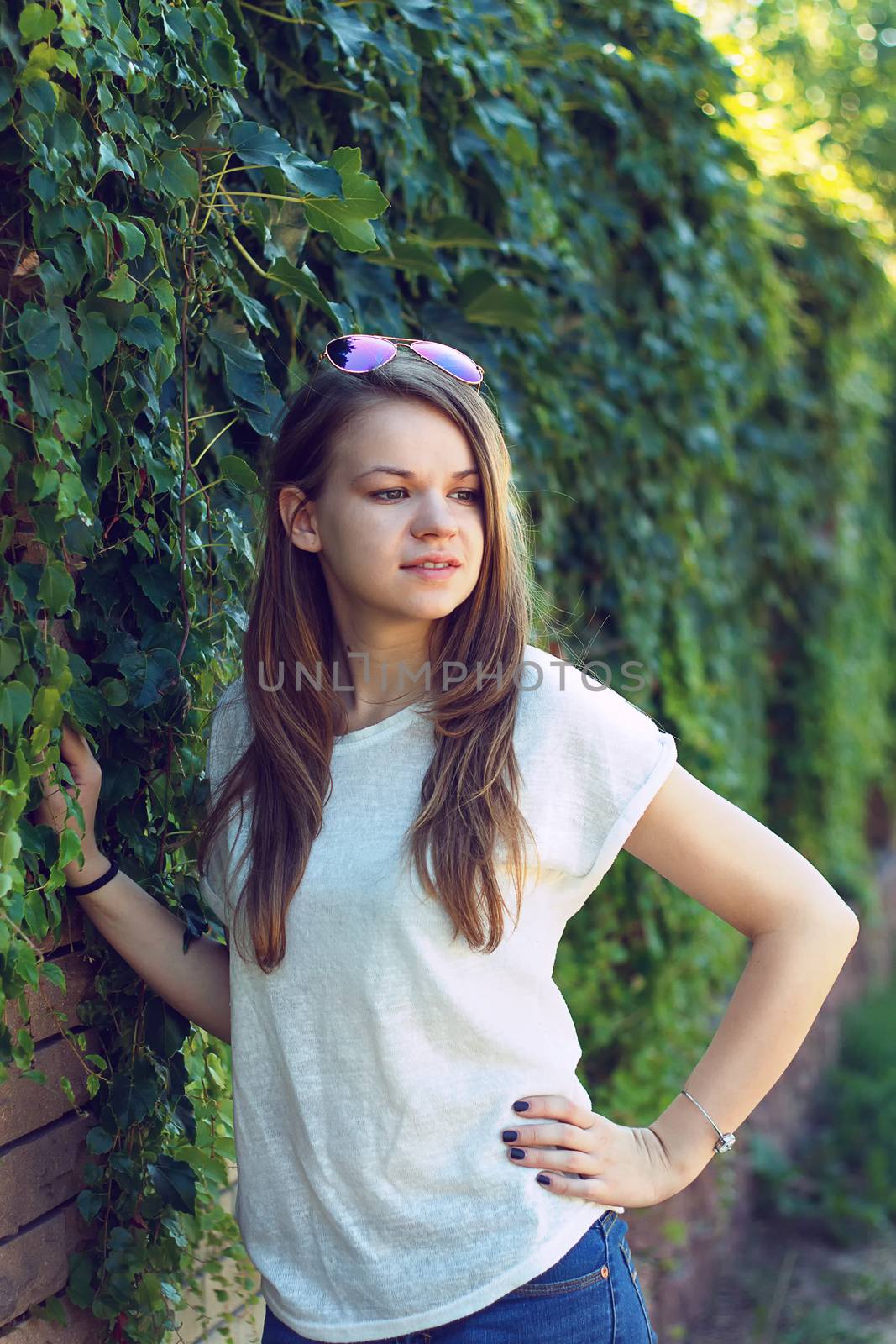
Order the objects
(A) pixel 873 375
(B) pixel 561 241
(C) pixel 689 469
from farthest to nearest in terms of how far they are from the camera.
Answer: (A) pixel 873 375, (C) pixel 689 469, (B) pixel 561 241

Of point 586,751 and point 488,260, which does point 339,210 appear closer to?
point 586,751

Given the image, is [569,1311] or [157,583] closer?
[569,1311]

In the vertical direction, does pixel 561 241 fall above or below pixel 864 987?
above

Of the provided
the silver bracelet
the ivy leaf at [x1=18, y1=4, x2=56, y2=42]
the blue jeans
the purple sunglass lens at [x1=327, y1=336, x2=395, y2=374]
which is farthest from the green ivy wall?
the silver bracelet

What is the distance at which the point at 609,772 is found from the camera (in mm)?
1486

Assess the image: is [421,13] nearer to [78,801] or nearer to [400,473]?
[400,473]

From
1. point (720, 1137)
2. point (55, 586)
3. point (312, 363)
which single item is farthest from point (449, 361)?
point (720, 1137)

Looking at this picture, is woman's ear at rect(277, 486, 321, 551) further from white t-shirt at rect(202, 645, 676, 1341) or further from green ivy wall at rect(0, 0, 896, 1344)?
white t-shirt at rect(202, 645, 676, 1341)

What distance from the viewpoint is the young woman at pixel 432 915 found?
1.43 m

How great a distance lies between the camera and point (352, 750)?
1.58 m

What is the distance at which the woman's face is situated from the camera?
5.13ft

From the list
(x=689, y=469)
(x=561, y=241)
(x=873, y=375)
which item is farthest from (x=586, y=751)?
(x=873, y=375)

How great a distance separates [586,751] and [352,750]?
291 millimetres

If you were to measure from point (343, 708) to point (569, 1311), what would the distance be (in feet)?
2.48
